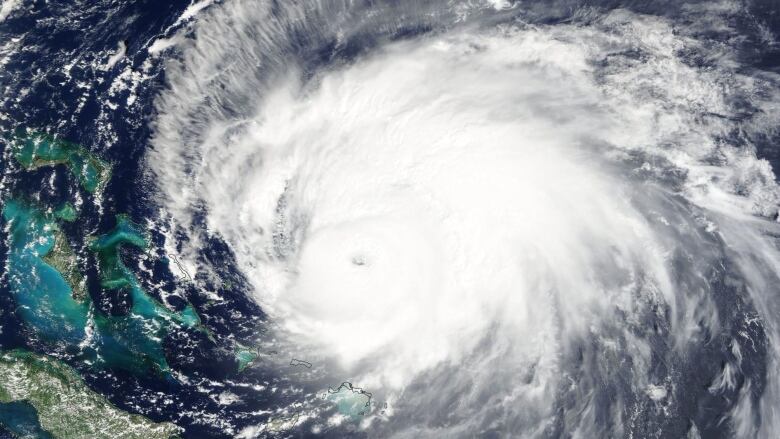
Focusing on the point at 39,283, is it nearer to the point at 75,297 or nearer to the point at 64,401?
the point at 75,297

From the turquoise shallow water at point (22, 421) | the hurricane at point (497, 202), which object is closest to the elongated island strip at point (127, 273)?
the hurricane at point (497, 202)

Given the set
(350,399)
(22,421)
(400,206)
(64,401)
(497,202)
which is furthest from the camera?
(22,421)

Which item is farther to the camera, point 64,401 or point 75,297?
point 64,401

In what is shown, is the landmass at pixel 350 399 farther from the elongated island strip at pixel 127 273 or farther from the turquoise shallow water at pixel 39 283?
the turquoise shallow water at pixel 39 283

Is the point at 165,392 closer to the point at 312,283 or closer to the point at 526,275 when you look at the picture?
the point at 312,283

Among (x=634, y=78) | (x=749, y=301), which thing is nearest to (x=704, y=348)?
(x=749, y=301)

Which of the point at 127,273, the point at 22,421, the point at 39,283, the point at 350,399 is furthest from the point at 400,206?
the point at 22,421
